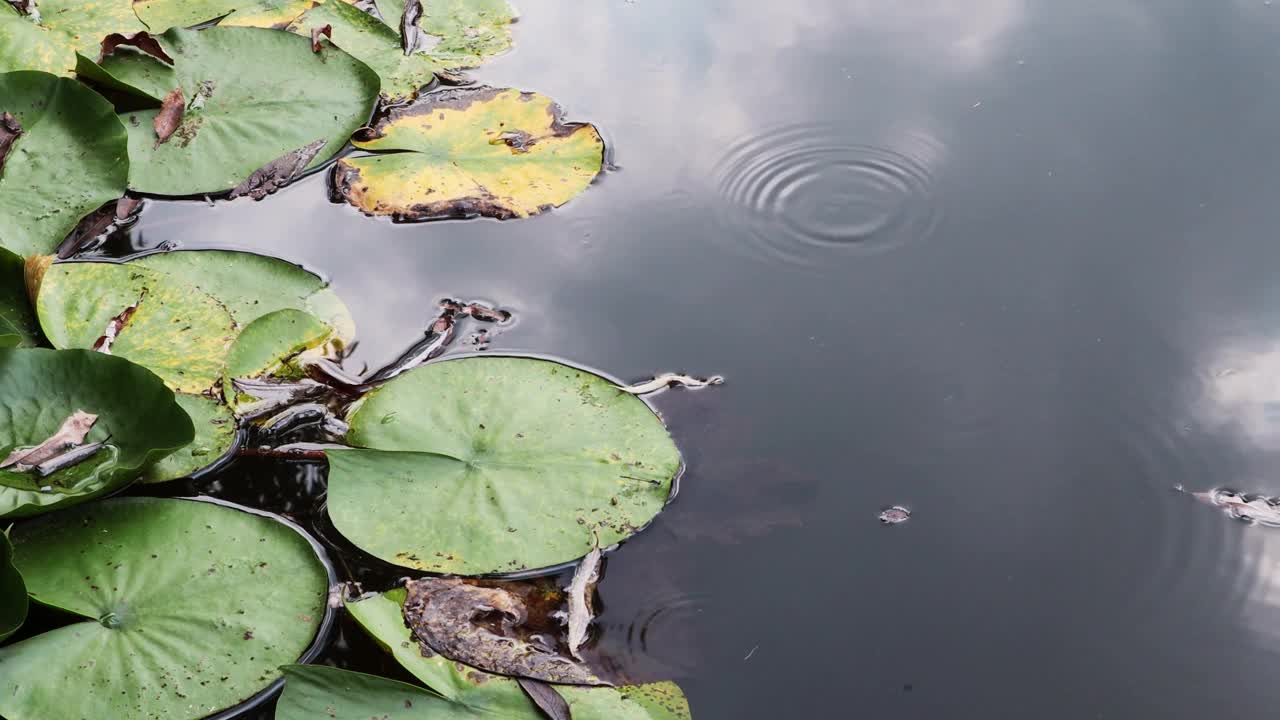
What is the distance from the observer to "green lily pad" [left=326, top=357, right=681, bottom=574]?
197 cm

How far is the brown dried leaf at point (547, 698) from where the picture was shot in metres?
1.71

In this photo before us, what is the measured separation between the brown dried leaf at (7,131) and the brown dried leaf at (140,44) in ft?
1.35

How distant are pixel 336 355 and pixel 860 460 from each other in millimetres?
1203

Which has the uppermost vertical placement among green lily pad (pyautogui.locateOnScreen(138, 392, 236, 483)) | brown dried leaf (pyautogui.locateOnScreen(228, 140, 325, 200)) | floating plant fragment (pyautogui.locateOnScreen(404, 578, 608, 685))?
brown dried leaf (pyautogui.locateOnScreen(228, 140, 325, 200))

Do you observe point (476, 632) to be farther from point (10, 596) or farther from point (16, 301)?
point (16, 301)

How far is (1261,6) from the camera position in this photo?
330cm

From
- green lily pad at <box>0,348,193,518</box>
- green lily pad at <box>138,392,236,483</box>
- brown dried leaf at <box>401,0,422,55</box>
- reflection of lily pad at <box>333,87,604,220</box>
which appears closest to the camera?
green lily pad at <box>0,348,193,518</box>

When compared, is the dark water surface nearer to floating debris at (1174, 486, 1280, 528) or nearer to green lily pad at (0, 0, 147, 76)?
floating debris at (1174, 486, 1280, 528)

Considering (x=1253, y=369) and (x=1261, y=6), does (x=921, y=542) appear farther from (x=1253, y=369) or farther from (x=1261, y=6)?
(x=1261, y=6)

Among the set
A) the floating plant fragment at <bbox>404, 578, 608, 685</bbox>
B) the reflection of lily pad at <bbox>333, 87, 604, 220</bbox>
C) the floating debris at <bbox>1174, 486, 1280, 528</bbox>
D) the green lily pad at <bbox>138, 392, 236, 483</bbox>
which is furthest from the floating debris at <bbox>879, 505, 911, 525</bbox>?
the green lily pad at <bbox>138, 392, 236, 483</bbox>

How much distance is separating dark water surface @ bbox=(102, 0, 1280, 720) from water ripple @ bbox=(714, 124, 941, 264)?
1 centimetres

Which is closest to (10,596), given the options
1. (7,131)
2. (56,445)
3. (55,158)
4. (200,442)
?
(56,445)

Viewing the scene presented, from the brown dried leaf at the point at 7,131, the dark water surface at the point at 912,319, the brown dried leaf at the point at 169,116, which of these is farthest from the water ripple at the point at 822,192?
the brown dried leaf at the point at 7,131

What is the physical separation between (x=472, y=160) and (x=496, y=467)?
1149 millimetres
